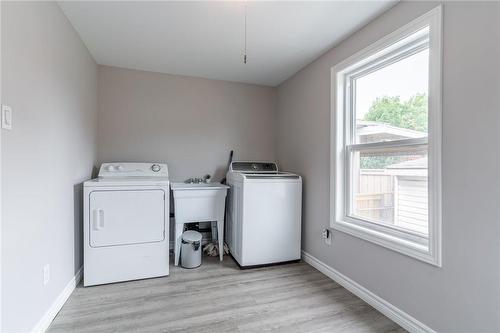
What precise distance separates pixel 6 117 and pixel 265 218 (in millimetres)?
2106

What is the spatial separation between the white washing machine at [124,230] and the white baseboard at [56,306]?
0.32ft

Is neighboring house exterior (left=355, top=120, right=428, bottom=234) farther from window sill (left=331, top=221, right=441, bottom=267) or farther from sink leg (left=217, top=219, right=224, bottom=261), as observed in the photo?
sink leg (left=217, top=219, right=224, bottom=261)

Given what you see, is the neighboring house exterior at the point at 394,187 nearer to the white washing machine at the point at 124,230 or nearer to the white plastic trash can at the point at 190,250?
the white plastic trash can at the point at 190,250

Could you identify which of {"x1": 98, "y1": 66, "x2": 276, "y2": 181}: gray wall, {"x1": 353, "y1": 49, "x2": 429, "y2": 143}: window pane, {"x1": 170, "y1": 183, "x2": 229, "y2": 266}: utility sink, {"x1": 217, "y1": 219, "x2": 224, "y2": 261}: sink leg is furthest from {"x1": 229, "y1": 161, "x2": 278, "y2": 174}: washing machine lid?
{"x1": 353, "y1": 49, "x2": 429, "y2": 143}: window pane

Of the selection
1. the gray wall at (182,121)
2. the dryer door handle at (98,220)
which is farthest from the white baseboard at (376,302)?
the dryer door handle at (98,220)

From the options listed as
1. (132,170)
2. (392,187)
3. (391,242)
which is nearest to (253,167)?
(132,170)

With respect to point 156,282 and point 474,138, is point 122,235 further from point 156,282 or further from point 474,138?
point 474,138

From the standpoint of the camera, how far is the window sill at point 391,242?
153 cm

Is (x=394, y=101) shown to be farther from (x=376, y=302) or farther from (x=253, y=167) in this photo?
(x=253, y=167)

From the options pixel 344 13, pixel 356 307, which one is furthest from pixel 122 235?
pixel 344 13

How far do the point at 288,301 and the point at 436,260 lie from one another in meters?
1.08

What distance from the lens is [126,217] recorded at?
2271mm

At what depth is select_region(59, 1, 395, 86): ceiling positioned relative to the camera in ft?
5.91

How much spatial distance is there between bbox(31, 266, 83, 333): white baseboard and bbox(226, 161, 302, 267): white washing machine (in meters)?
1.48
